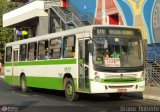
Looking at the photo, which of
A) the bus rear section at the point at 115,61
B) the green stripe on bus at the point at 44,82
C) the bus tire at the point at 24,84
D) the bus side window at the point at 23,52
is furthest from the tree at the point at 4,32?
the bus rear section at the point at 115,61

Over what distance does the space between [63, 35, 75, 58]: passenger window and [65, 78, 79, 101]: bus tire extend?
1008 millimetres

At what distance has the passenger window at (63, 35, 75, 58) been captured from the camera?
723 inches

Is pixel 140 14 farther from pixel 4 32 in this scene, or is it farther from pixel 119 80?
pixel 4 32

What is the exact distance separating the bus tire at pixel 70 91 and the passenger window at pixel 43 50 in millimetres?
2782

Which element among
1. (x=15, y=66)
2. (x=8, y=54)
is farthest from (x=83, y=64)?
(x=8, y=54)

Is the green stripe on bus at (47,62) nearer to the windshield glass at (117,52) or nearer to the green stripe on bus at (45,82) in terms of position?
the green stripe on bus at (45,82)

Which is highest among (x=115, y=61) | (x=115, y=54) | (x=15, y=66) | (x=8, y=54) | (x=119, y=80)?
(x=8, y=54)

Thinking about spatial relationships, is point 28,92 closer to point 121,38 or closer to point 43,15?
point 121,38

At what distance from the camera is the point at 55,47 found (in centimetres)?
2009

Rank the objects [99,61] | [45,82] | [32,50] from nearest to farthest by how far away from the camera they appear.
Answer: [99,61] < [45,82] < [32,50]

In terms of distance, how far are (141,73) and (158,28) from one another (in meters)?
10.3

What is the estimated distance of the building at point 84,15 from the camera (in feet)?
91.2

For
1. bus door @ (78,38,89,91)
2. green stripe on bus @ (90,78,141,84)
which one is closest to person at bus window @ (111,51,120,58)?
green stripe on bus @ (90,78,141,84)

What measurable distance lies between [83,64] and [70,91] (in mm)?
1533
